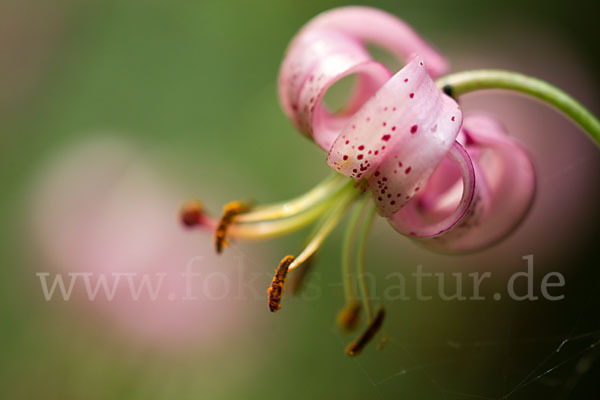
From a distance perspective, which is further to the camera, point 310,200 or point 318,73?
point 310,200

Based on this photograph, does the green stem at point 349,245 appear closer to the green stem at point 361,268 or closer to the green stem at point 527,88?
the green stem at point 361,268

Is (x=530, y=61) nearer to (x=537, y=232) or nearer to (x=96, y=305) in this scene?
(x=537, y=232)

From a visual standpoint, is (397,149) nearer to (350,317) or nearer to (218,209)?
(350,317)

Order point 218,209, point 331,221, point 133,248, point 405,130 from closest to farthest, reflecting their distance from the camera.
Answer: point 405,130 → point 331,221 → point 133,248 → point 218,209

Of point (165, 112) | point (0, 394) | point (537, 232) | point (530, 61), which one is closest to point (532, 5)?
point (530, 61)

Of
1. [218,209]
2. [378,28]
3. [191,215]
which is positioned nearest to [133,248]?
[218,209]

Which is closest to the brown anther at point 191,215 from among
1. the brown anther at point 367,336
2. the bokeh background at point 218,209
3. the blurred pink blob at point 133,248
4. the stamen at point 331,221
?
the stamen at point 331,221

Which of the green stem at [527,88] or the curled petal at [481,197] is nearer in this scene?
the green stem at [527,88]
